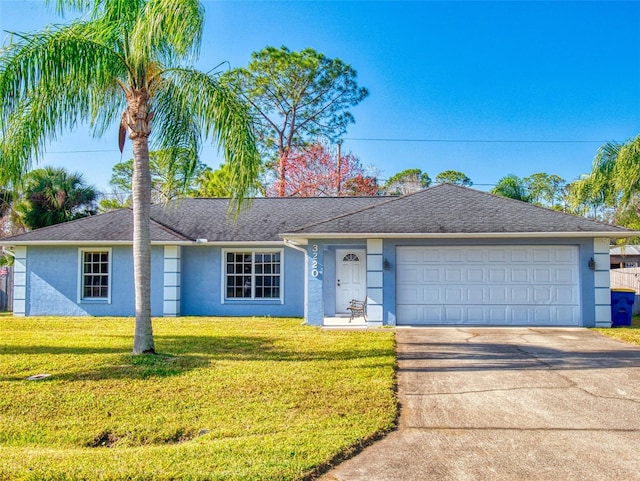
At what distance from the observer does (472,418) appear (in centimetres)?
552

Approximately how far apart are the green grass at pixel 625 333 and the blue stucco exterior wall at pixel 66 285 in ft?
42.5

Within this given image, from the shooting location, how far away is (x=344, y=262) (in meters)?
15.7

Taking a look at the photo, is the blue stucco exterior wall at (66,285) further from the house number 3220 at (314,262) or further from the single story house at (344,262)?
the house number 3220 at (314,262)

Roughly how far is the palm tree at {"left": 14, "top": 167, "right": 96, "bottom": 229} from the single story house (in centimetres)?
499

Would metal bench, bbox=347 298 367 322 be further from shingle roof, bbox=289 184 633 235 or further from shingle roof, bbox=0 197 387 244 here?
shingle roof, bbox=0 197 387 244

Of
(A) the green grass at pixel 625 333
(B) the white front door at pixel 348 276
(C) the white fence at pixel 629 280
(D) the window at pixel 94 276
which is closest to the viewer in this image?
(A) the green grass at pixel 625 333

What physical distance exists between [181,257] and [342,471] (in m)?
13.2

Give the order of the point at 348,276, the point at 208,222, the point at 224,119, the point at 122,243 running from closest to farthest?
the point at 224,119 → the point at 348,276 → the point at 122,243 → the point at 208,222

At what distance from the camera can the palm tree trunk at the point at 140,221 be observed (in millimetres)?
8625

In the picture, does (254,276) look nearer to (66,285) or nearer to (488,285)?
(66,285)

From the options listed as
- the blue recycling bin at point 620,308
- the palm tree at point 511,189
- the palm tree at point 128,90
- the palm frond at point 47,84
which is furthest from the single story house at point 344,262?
the palm tree at point 511,189

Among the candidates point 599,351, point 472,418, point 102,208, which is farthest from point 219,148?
point 102,208

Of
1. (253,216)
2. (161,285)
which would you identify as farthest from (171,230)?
(253,216)

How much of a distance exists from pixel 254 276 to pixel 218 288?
124cm
